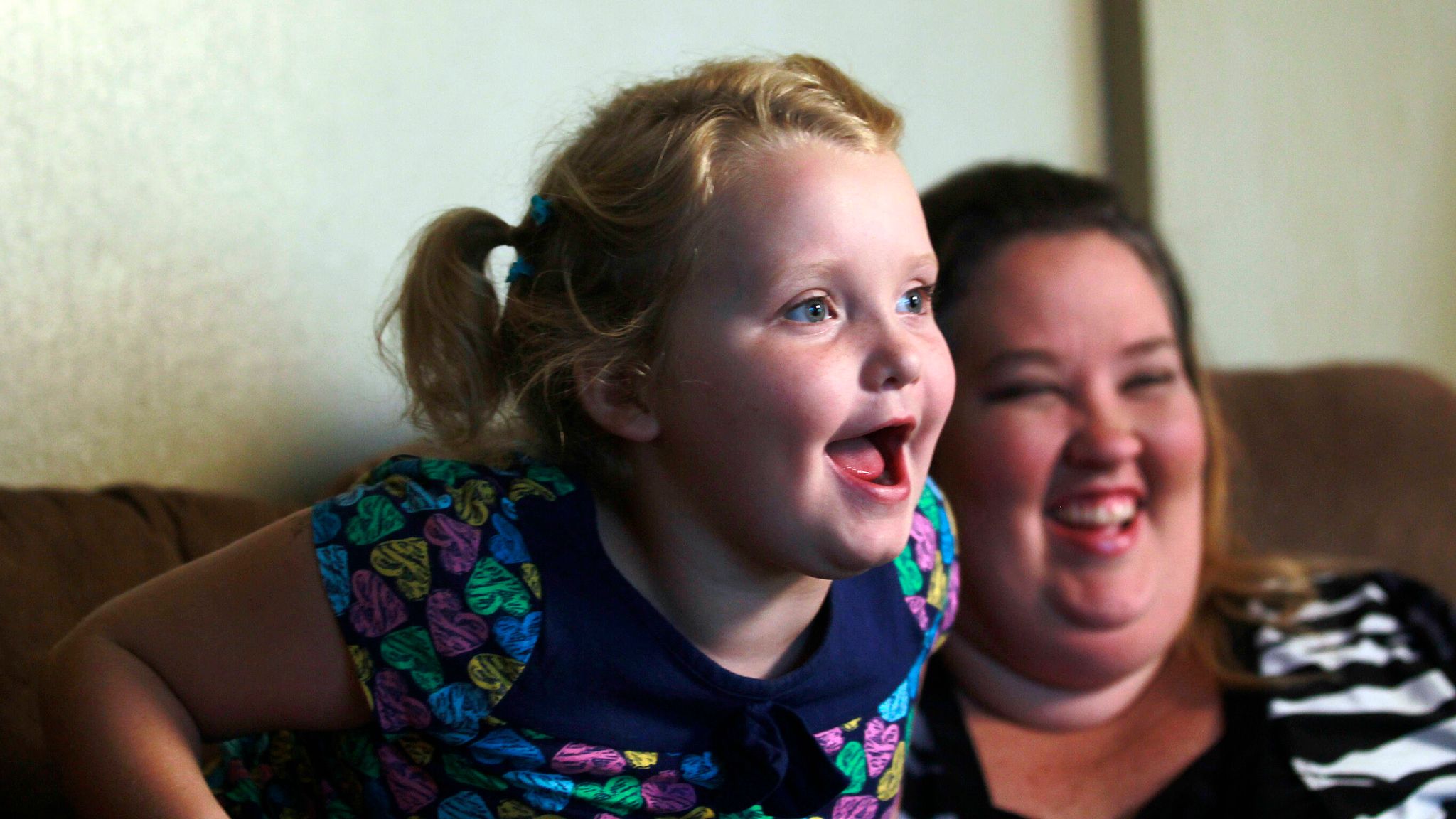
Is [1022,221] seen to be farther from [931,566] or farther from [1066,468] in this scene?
[931,566]

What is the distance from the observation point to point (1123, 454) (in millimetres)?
1271

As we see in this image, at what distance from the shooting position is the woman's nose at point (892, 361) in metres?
0.78

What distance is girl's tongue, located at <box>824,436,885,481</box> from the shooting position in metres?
0.81

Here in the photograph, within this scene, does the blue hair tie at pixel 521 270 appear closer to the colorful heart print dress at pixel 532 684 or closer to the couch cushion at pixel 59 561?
the colorful heart print dress at pixel 532 684

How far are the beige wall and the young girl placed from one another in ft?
4.78

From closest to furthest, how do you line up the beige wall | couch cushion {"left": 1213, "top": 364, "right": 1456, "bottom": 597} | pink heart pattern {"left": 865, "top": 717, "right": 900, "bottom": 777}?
pink heart pattern {"left": 865, "top": 717, "right": 900, "bottom": 777}
couch cushion {"left": 1213, "top": 364, "right": 1456, "bottom": 597}
the beige wall

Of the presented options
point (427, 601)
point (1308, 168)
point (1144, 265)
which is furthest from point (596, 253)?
point (1308, 168)

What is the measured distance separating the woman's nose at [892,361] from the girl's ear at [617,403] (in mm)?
168

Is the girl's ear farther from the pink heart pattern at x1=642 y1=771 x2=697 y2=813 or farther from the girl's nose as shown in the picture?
the girl's nose

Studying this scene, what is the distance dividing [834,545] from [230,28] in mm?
856

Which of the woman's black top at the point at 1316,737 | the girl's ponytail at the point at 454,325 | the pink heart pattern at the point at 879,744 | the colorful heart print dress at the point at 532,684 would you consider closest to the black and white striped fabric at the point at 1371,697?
the woman's black top at the point at 1316,737

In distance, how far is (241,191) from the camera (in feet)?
4.05

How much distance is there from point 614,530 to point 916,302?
0.94ft

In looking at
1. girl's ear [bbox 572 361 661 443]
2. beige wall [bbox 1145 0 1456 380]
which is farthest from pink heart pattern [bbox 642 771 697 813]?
beige wall [bbox 1145 0 1456 380]
